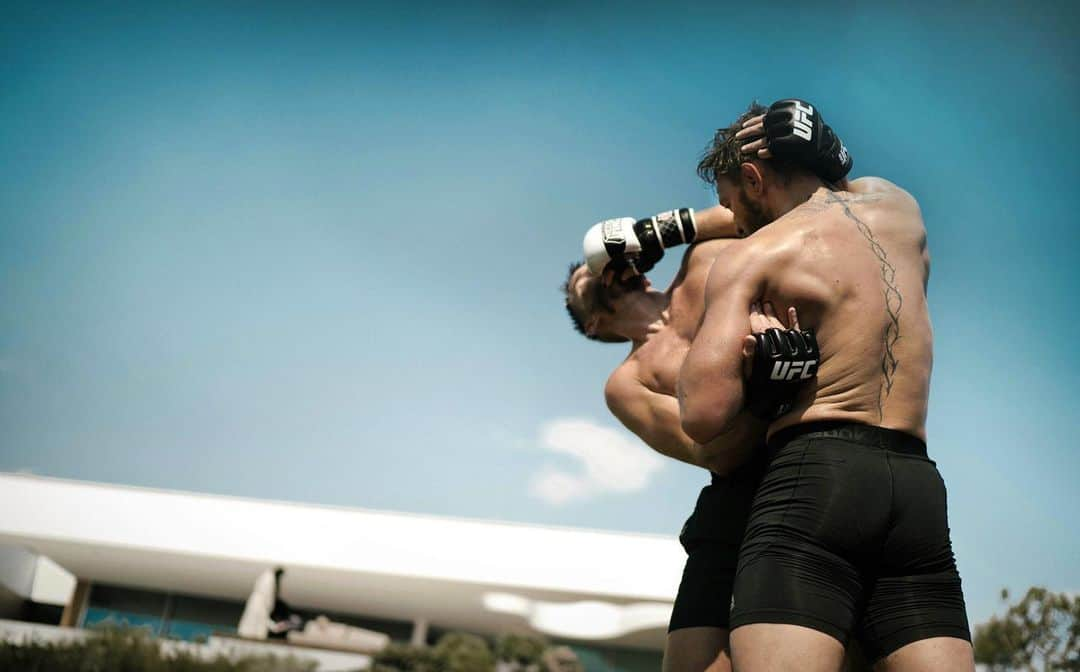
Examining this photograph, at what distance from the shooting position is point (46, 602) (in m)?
28.7

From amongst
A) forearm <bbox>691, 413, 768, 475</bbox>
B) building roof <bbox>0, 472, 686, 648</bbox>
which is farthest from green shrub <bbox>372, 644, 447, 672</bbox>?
forearm <bbox>691, 413, 768, 475</bbox>

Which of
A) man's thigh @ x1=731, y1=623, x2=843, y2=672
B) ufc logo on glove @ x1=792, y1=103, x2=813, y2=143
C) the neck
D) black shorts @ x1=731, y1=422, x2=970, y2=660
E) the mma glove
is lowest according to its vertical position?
man's thigh @ x1=731, y1=623, x2=843, y2=672

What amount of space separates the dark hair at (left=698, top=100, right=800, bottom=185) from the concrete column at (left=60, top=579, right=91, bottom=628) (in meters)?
28.5

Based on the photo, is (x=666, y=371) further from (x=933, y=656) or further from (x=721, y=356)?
(x=933, y=656)

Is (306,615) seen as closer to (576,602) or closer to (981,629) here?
(576,602)

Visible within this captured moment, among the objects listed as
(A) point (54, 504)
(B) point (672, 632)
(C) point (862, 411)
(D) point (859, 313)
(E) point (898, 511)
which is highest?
(A) point (54, 504)

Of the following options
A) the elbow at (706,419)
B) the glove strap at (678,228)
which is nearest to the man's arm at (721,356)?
the elbow at (706,419)

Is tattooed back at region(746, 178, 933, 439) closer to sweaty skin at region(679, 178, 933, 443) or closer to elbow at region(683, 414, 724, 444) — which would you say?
sweaty skin at region(679, 178, 933, 443)

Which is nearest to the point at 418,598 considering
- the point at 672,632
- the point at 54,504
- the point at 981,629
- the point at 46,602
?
the point at 54,504

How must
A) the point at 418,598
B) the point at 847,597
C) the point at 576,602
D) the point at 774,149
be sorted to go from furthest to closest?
the point at 418,598, the point at 576,602, the point at 774,149, the point at 847,597

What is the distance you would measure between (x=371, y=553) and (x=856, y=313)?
76.5 feet

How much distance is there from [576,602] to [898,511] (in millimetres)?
22531

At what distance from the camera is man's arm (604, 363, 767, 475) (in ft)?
9.60

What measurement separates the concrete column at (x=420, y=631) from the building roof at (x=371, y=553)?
121 cm
